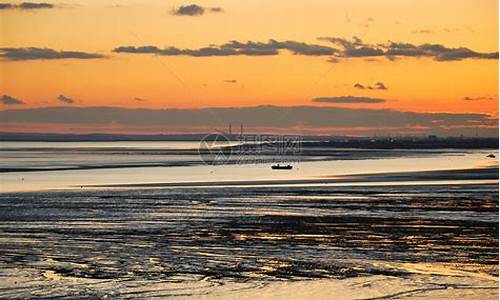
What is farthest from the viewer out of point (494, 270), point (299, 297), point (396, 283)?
point (494, 270)

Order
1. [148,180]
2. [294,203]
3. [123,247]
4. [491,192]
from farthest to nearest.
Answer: [148,180] → [491,192] → [294,203] → [123,247]

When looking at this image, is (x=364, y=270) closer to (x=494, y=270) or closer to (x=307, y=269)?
(x=307, y=269)

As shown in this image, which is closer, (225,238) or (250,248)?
(250,248)

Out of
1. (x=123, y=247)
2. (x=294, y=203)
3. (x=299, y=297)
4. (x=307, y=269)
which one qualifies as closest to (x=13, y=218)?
(x=123, y=247)

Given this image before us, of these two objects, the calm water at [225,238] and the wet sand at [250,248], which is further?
the calm water at [225,238]

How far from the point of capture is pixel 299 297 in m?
20.5

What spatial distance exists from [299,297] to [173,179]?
138 ft

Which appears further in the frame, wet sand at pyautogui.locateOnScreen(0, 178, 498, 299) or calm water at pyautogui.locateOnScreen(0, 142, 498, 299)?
calm water at pyautogui.locateOnScreen(0, 142, 498, 299)

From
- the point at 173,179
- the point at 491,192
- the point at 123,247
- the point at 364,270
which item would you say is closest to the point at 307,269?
the point at 364,270

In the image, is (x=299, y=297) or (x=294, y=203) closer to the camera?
(x=299, y=297)

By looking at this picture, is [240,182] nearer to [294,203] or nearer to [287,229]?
[294,203]

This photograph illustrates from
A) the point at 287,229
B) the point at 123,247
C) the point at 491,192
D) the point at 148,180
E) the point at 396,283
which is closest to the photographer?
the point at 396,283

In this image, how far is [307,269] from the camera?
23.7 metres

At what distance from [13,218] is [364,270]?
636 inches
